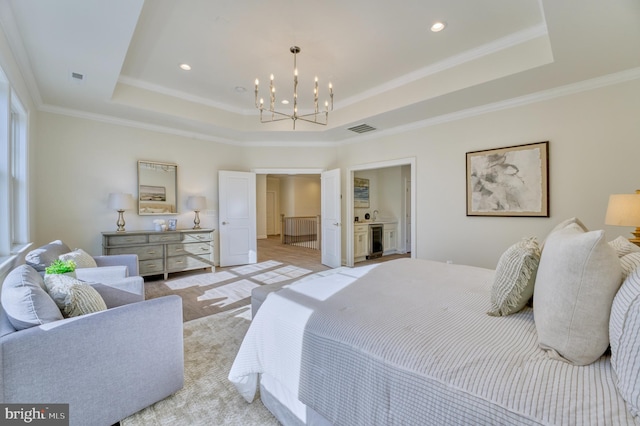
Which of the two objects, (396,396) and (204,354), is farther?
(204,354)

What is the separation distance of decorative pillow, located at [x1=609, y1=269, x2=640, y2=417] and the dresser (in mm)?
5084

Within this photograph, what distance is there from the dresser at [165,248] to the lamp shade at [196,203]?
44 cm

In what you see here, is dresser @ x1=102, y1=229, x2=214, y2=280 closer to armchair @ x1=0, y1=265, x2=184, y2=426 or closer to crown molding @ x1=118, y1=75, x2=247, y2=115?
crown molding @ x1=118, y1=75, x2=247, y2=115

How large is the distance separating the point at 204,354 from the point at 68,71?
3.35m

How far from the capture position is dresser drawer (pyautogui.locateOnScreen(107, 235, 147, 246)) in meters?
4.10

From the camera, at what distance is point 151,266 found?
14.5 ft

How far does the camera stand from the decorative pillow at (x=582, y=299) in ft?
2.94

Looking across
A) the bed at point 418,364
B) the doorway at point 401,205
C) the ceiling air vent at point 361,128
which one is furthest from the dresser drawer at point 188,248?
the bed at point 418,364

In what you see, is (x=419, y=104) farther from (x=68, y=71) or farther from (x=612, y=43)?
(x=68, y=71)

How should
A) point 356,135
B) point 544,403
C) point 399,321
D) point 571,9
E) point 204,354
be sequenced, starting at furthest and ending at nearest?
point 356,135 → point 204,354 → point 571,9 → point 399,321 → point 544,403

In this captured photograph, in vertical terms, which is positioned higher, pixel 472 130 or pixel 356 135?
pixel 356 135

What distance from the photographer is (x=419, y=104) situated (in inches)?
148

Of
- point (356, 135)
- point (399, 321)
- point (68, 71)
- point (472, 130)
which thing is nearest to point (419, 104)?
point (472, 130)

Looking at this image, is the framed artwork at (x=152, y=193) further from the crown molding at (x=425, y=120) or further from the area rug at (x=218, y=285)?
the area rug at (x=218, y=285)
